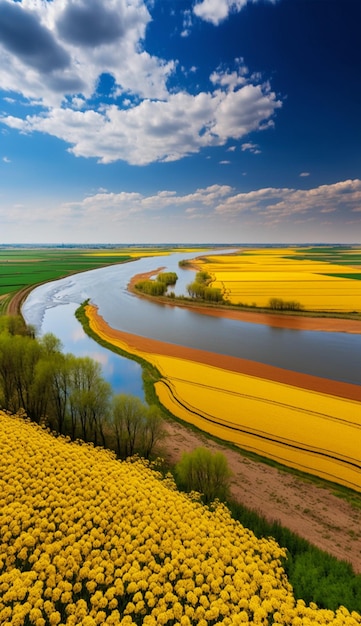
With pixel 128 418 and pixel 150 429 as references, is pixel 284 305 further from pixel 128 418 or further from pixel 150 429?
pixel 128 418

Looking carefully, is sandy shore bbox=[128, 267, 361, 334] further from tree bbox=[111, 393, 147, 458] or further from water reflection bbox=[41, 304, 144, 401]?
tree bbox=[111, 393, 147, 458]

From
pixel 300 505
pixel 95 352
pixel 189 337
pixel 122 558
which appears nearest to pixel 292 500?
pixel 300 505

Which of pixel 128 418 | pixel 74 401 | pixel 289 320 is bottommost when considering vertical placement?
pixel 289 320

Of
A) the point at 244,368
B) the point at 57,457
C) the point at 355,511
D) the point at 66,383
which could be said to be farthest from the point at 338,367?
the point at 57,457

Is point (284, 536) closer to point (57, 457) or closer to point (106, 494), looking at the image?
point (106, 494)

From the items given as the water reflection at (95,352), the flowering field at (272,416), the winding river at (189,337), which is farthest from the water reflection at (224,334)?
the flowering field at (272,416)
